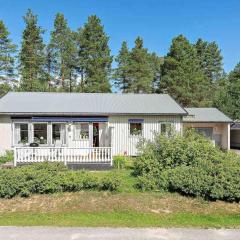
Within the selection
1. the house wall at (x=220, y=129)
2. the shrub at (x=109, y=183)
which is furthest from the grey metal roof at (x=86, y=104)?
the shrub at (x=109, y=183)

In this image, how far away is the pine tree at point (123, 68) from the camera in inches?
1795

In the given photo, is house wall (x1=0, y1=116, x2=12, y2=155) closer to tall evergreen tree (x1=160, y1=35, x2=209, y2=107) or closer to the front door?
the front door

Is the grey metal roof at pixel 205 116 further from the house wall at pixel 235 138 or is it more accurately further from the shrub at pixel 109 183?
the shrub at pixel 109 183

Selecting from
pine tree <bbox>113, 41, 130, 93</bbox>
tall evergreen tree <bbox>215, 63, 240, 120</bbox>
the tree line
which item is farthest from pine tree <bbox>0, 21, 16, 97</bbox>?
tall evergreen tree <bbox>215, 63, 240, 120</bbox>

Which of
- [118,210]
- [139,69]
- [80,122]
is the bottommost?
[118,210]

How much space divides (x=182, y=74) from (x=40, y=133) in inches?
1054

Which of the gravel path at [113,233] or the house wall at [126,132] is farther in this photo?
the house wall at [126,132]

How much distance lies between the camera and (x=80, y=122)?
795 inches

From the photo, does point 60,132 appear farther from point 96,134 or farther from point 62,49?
point 62,49

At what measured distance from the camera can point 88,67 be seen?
4122cm

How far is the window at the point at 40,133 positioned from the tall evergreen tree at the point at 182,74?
84.1ft

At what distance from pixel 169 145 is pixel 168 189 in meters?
1.97

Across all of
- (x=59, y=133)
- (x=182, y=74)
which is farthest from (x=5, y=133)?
(x=182, y=74)

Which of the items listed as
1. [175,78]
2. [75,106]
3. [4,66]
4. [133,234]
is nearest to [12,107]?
[75,106]
